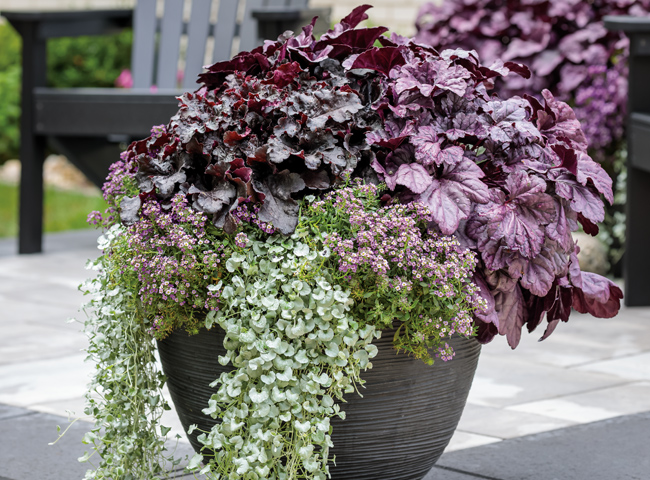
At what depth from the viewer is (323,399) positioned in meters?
1.66

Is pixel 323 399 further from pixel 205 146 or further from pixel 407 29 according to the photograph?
pixel 407 29

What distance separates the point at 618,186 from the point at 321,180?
3.00m

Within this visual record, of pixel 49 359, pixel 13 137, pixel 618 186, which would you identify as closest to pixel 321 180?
pixel 49 359

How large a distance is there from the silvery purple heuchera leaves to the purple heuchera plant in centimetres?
252

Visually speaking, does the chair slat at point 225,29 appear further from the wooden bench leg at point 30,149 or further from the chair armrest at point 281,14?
the wooden bench leg at point 30,149

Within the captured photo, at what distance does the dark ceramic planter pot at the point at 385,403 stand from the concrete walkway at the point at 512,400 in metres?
0.28

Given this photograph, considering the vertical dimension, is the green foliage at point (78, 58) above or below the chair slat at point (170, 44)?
below

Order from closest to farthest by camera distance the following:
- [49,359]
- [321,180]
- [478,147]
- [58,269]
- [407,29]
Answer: [321,180]
[478,147]
[49,359]
[58,269]
[407,29]

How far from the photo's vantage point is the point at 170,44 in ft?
17.6

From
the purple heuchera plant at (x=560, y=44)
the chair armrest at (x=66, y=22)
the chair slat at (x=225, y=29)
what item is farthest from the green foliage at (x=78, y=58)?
the purple heuchera plant at (x=560, y=44)

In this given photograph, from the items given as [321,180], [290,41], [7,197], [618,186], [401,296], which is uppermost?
[290,41]

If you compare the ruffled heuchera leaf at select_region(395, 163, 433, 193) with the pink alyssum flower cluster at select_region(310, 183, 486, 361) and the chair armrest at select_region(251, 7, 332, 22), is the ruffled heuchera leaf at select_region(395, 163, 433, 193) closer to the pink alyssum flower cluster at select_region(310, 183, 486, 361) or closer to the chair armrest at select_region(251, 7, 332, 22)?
the pink alyssum flower cluster at select_region(310, 183, 486, 361)

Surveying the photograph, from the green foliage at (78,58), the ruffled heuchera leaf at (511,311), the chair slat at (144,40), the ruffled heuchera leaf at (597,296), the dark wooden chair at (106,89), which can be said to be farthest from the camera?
the green foliage at (78,58)

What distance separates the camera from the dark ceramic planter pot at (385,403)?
1775 millimetres
